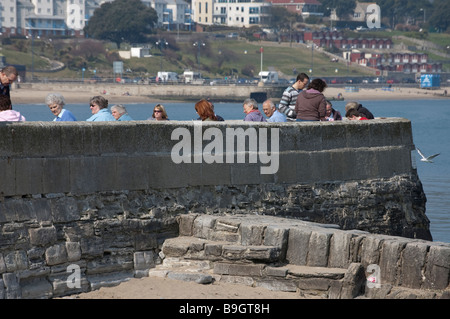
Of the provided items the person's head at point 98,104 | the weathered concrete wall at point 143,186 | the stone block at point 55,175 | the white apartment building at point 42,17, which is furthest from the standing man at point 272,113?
the white apartment building at point 42,17

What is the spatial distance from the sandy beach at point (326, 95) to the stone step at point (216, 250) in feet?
316

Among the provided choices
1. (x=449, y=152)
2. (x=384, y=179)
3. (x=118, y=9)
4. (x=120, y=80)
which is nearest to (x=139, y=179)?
(x=384, y=179)

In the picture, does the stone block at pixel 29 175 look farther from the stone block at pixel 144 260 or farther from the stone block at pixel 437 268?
the stone block at pixel 437 268

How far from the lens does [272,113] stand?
42.8 ft

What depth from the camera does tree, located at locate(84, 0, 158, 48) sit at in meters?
166

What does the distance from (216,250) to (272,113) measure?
381cm

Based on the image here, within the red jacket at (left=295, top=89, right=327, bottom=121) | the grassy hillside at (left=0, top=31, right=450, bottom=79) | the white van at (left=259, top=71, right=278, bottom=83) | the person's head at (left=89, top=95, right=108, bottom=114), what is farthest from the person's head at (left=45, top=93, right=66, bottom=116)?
the white van at (left=259, top=71, right=278, bottom=83)

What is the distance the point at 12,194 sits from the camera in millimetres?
8844

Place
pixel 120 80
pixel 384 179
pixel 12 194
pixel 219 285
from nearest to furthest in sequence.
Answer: pixel 12 194 → pixel 219 285 → pixel 384 179 → pixel 120 80

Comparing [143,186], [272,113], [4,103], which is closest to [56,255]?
[143,186]

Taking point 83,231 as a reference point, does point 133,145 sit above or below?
above

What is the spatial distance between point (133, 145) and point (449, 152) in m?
43.5

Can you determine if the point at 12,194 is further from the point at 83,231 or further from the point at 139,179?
the point at 139,179

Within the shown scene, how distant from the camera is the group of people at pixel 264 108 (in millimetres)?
10609
